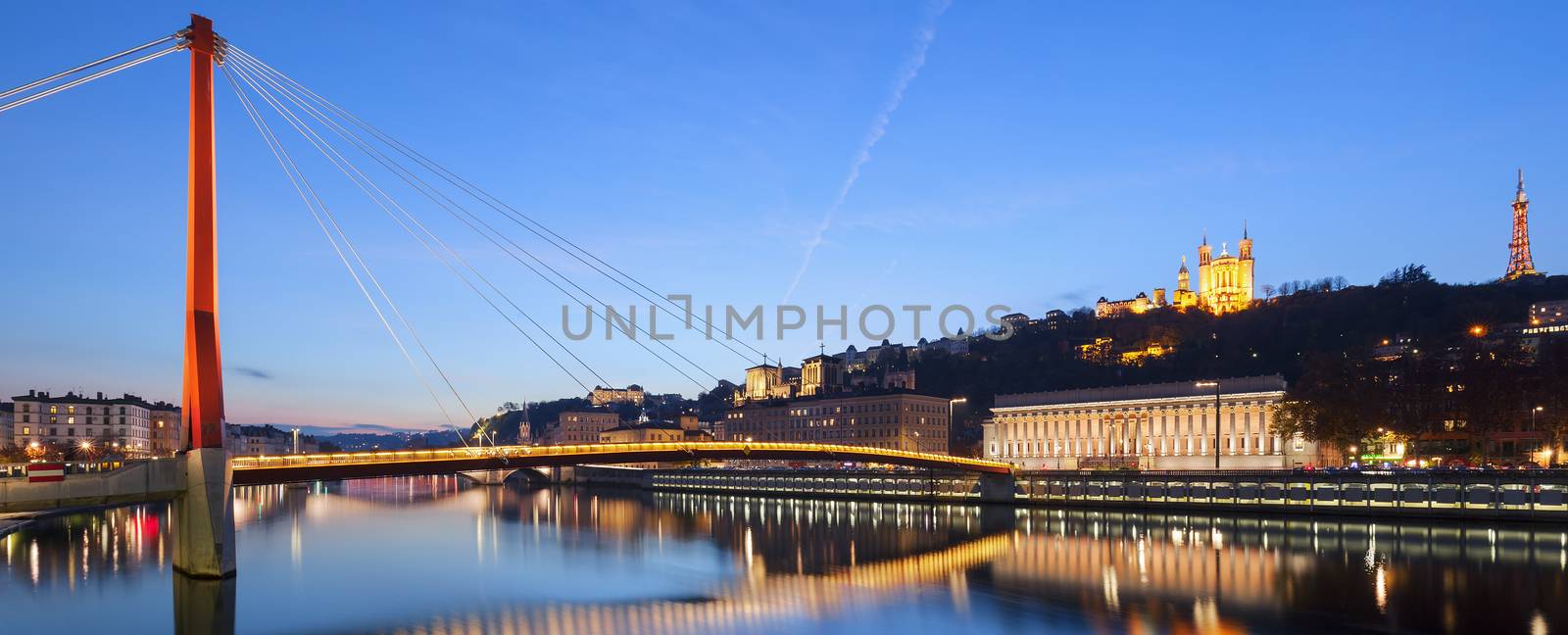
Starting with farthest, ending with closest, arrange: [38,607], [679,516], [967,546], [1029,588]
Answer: [679,516] → [967,546] → [1029,588] → [38,607]

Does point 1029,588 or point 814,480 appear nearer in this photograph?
point 1029,588

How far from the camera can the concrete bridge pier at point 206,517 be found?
31.1 metres

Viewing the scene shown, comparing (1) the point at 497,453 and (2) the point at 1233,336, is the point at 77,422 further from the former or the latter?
(2) the point at 1233,336

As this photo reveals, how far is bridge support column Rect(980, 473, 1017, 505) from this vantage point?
72.4m

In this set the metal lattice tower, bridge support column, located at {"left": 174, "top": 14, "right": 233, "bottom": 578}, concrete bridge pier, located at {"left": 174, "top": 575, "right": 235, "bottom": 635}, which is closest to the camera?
concrete bridge pier, located at {"left": 174, "top": 575, "right": 235, "bottom": 635}

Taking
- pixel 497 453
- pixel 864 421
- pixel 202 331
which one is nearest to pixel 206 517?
pixel 202 331

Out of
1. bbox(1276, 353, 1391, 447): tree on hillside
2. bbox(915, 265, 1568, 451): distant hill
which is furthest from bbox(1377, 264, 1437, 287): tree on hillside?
bbox(1276, 353, 1391, 447): tree on hillside

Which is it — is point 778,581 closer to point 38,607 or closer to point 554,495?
point 38,607

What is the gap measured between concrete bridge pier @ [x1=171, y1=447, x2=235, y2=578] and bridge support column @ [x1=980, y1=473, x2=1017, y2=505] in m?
49.6

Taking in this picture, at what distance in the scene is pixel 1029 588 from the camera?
115 feet

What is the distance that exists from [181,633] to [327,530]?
36144 mm

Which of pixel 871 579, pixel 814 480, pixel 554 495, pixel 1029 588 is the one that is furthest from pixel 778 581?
pixel 554 495

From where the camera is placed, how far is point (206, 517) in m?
32.5

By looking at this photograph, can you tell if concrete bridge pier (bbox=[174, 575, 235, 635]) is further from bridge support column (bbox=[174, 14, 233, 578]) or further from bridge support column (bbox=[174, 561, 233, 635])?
bridge support column (bbox=[174, 14, 233, 578])
